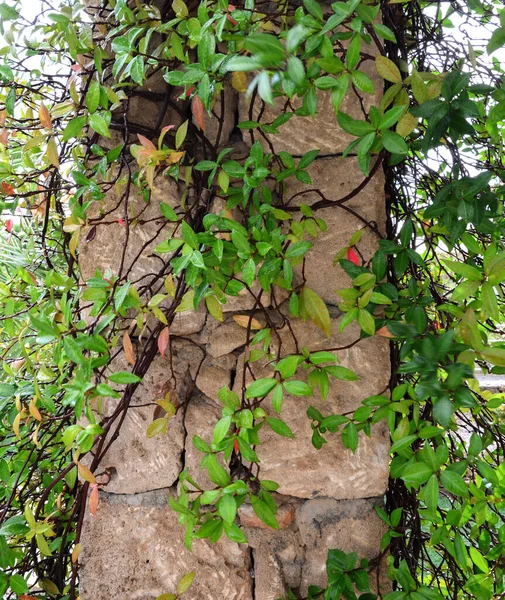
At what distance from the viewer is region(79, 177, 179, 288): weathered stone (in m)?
1.20

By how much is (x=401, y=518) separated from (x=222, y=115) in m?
0.94

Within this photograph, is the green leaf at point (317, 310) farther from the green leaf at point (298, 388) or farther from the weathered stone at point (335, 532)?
the weathered stone at point (335, 532)

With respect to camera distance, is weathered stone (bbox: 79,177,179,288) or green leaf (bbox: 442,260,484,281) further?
weathered stone (bbox: 79,177,179,288)

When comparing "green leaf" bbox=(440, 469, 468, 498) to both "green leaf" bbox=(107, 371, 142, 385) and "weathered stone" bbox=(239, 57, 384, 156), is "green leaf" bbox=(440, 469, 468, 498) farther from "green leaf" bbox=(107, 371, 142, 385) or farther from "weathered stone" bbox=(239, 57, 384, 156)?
"weathered stone" bbox=(239, 57, 384, 156)

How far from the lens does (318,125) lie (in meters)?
1.15

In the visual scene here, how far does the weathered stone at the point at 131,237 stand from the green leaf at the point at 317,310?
345 millimetres

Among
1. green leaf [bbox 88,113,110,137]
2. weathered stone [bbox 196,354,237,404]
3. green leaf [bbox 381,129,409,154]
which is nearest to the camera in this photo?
green leaf [bbox 381,129,409,154]

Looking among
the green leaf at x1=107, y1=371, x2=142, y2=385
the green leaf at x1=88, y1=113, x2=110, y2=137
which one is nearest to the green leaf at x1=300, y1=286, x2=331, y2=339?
the green leaf at x1=107, y1=371, x2=142, y2=385

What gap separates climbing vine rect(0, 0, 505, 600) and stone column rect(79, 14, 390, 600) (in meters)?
0.03

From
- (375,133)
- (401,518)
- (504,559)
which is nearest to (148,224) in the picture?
(375,133)

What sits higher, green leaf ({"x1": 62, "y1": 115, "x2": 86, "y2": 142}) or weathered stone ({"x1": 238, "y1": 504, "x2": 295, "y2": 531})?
green leaf ({"x1": 62, "y1": 115, "x2": 86, "y2": 142})

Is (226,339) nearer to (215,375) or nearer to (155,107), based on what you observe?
(215,375)

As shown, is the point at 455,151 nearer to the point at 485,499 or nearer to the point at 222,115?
the point at 222,115

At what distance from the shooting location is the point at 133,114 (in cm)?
119
